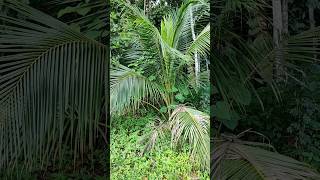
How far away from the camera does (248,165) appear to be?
1.59 meters

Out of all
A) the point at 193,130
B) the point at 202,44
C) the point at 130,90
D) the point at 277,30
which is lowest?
the point at 193,130

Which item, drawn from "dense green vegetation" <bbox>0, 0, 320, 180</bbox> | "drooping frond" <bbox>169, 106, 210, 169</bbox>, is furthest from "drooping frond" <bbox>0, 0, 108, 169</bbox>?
"drooping frond" <bbox>169, 106, 210, 169</bbox>

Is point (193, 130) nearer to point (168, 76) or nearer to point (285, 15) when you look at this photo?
point (168, 76)

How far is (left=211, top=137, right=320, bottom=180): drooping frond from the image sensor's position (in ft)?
5.11

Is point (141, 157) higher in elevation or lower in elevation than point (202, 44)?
lower

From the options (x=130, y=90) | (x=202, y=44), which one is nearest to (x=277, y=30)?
(x=202, y=44)

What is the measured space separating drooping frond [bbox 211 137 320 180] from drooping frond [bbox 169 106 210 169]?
5cm

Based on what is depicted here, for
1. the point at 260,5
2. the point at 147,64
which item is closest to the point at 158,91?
the point at 147,64

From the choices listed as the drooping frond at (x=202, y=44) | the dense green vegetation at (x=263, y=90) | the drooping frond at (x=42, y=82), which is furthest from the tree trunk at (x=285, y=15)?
the drooping frond at (x=42, y=82)

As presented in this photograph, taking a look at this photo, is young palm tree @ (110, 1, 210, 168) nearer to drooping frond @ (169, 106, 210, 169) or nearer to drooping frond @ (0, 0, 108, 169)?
drooping frond @ (169, 106, 210, 169)

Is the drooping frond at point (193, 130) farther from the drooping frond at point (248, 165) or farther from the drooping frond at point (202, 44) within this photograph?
the drooping frond at point (202, 44)

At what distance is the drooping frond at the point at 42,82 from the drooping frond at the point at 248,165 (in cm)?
48

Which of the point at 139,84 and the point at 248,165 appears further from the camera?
the point at 139,84

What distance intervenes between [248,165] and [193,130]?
0.32 metres
